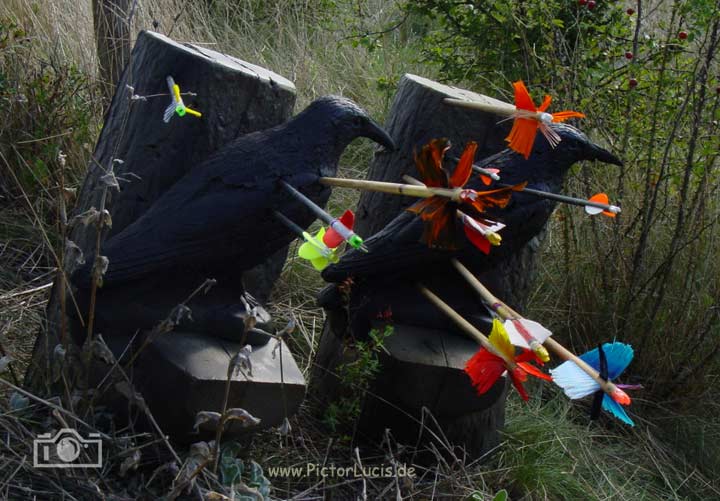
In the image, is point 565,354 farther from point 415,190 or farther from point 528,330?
point 415,190

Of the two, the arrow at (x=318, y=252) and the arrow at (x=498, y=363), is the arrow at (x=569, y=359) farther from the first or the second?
the arrow at (x=318, y=252)

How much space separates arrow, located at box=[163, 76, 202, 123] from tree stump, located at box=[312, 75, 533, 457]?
702 mm

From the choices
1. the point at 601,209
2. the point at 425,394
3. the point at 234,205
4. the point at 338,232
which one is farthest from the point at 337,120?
the point at 425,394

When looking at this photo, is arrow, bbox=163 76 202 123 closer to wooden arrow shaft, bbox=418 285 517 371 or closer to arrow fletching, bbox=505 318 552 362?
wooden arrow shaft, bbox=418 285 517 371

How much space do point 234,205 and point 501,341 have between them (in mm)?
683

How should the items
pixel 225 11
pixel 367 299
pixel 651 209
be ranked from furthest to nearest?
pixel 225 11 < pixel 651 209 < pixel 367 299

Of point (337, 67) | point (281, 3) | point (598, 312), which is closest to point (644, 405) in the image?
point (598, 312)

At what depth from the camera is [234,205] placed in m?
2.00

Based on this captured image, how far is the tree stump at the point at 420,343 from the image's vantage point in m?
2.31

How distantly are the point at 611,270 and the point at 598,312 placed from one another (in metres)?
0.17

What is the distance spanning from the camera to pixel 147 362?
6.70 feet

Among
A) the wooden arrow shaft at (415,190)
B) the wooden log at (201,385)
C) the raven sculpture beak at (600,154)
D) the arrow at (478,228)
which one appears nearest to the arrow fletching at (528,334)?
the arrow at (478,228)

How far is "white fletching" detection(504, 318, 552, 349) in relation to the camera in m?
1.75

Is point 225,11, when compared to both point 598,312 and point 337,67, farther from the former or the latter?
point 598,312
